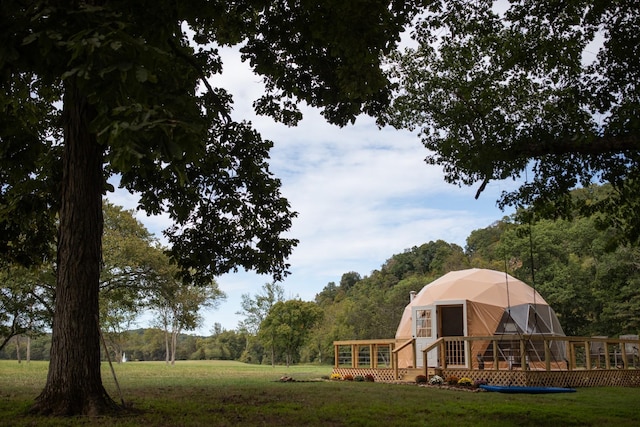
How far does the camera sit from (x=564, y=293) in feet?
103

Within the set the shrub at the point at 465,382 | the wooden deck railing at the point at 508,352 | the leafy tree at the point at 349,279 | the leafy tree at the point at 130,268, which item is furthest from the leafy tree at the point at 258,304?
the shrub at the point at 465,382

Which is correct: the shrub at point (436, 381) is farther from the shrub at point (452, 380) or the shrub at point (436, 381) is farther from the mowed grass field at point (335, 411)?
the mowed grass field at point (335, 411)

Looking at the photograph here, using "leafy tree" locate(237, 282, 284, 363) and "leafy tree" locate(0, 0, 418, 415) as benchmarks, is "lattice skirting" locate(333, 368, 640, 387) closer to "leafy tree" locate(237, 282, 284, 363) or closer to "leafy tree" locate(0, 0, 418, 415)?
"leafy tree" locate(0, 0, 418, 415)

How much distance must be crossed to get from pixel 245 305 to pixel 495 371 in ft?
117

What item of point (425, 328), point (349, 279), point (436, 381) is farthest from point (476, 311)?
point (349, 279)

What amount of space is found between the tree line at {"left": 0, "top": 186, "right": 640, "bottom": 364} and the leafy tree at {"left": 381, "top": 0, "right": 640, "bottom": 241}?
1.03 metres

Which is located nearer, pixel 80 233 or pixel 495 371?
pixel 80 233

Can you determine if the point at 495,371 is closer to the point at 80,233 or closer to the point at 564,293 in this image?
the point at 80,233

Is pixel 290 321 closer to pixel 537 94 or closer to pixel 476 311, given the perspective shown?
pixel 476 311

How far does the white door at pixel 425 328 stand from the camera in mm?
19070

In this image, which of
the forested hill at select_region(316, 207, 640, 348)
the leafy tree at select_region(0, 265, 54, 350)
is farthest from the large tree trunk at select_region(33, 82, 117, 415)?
the forested hill at select_region(316, 207, 640, 348)

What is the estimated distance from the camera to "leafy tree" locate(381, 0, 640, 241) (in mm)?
9258

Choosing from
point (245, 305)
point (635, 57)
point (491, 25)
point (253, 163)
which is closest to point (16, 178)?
point (253, 163)

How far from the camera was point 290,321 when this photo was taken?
39.6 metres
